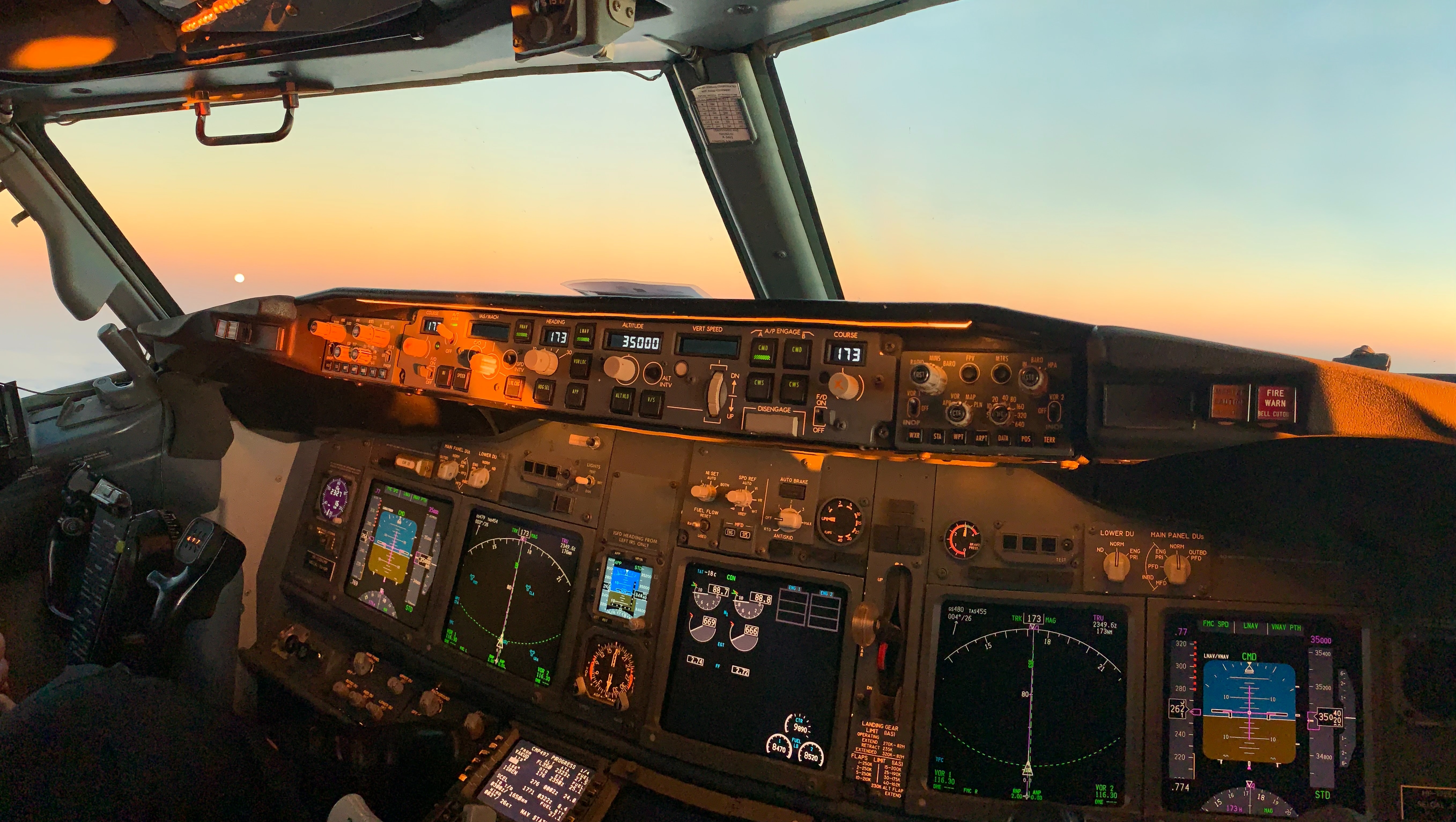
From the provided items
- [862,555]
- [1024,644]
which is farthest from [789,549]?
[1024,644]

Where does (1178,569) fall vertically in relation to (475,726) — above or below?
above

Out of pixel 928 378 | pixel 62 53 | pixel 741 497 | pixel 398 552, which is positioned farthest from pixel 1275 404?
pixel 62 53

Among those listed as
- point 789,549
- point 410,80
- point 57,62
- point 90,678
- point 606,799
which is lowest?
point 606,799

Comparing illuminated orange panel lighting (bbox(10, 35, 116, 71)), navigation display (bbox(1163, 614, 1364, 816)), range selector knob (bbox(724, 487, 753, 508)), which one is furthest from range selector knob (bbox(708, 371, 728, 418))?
illuminated orange panel lighting (bbox(10, 35, 116, 71))

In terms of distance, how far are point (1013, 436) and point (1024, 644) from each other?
0.61 metres

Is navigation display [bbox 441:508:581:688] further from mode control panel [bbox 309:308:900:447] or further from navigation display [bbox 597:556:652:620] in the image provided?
mode control panel [bbox 309:308:900:447]

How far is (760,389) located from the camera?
197 centimetres

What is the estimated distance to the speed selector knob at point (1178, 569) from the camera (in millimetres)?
1899

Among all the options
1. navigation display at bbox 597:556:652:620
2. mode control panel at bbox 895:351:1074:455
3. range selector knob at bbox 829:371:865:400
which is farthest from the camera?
navigation display at bbox 597:556:652:620

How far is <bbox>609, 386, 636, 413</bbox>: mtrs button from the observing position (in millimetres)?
2145

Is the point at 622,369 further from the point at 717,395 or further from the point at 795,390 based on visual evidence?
the point at 795,390

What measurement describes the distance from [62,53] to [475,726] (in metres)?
2.15

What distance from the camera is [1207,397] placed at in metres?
1.52

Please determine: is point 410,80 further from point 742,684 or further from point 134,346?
point 742,684
